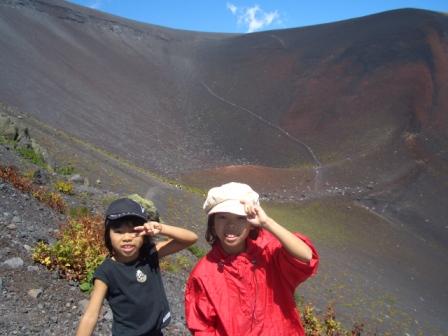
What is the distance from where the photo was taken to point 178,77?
36.6 meters

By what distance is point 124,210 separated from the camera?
8.15ft

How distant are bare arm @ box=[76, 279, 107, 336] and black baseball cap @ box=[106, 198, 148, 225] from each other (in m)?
0.37

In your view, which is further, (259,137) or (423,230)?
(259,137)

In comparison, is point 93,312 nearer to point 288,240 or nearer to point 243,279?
point 243,279

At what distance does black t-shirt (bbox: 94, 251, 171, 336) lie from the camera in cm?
253

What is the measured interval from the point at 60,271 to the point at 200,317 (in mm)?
3016

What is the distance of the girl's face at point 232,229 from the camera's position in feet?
7.66

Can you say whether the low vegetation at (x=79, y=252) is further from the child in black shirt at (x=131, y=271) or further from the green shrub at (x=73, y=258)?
the child in black shirt at (x=131, y=271)

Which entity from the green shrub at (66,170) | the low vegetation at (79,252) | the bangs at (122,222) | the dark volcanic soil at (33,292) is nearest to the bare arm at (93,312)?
the bangs at (122,222)

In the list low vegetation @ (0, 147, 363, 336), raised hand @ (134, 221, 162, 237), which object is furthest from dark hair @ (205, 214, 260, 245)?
low vegetation @ (0, 147, 363, 336)

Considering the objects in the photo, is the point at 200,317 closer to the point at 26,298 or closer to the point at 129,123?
the point at 26,298

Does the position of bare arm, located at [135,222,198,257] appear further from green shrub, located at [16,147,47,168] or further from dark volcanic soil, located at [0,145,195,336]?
green shrub, located at [16,147,47,168]

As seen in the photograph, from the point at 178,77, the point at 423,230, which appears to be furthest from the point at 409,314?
the point at 178,77

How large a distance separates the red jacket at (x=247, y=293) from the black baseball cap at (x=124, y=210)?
462mm
